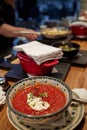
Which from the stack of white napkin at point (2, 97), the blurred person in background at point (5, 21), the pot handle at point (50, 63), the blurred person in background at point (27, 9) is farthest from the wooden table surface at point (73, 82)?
Answer: the blurred person in background at point (27, 9)

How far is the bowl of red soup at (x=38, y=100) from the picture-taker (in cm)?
65

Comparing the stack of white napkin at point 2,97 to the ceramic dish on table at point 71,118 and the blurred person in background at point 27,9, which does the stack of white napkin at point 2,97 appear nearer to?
the ceramic dish on table at point 71,118

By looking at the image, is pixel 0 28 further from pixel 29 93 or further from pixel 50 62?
pixel 29 93

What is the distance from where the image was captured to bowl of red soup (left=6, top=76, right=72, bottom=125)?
65 centimetres

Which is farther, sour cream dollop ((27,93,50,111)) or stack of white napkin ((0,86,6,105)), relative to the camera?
stack of white napkin ((0,86,6,105))

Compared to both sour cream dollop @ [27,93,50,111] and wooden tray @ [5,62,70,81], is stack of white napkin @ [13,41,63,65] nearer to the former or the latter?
wooden tray @ [5,62,70,81]

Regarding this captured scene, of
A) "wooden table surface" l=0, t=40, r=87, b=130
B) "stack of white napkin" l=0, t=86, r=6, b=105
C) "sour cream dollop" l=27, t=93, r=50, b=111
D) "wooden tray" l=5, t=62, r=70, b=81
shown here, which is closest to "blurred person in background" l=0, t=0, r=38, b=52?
"wooden table surface" l=0, t=40, r=87, b=130

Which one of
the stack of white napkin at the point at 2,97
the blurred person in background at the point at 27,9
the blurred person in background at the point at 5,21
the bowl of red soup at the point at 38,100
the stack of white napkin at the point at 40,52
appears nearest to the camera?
the bowl of red soup at the point at 38,100

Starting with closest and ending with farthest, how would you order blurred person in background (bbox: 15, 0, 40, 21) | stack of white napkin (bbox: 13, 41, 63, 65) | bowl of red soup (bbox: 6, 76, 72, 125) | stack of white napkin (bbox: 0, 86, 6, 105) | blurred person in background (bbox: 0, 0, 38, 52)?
bowl of red soup (bbox: 6, 76, 72, 125) < stack of white napkin (bbox: 0, 86, 6, 105) < stack of white napkin (bbox: 13, 41, 63, 65) < blurred person in background (bbox: 0, 0, 38, 52) < blurred person in background (bbox: 15, 0, 40, 21)

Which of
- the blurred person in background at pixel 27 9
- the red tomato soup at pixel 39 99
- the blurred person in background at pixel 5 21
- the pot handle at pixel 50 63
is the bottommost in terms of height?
the blurred person in background at pixel 27 9

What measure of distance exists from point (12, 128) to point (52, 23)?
170 cm

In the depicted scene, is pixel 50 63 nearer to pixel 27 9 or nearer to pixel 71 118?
pixel 71 118

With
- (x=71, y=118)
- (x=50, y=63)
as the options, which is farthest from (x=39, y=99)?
(x=50, y=63)

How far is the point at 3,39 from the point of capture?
6.85ft
